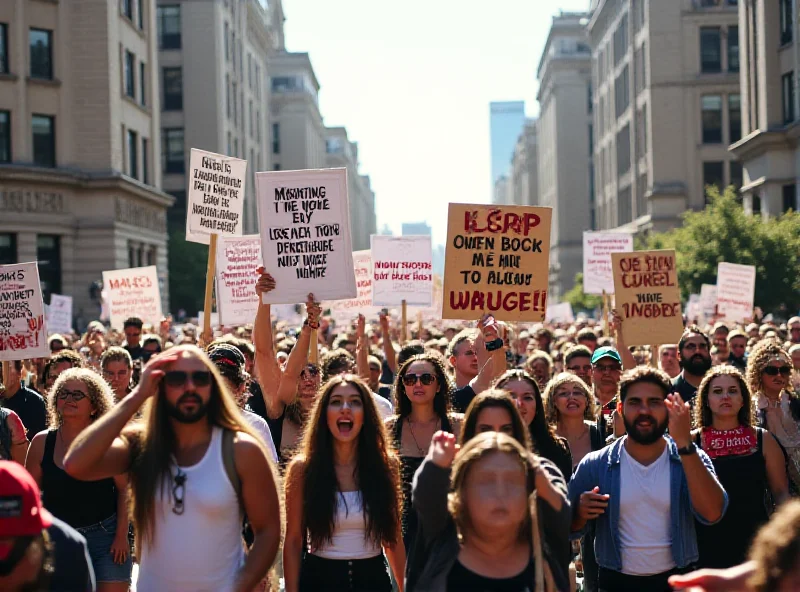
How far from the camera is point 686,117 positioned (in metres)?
55.1

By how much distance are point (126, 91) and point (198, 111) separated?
59.6 feet

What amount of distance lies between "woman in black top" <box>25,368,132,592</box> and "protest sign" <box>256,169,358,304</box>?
2366 mm

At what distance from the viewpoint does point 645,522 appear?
534cm

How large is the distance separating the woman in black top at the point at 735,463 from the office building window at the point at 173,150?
180 ft

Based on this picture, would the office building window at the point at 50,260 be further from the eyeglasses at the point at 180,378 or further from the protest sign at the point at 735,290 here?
the eyeglasses at the point at 180,378

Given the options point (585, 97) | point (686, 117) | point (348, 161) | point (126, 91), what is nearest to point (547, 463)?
point (126, 91)

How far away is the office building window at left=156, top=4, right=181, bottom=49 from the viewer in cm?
5972

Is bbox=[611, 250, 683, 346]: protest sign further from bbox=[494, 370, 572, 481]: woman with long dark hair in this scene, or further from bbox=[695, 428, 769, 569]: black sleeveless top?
bbox=[494, 370, 572, 481]: woman with long dark hair

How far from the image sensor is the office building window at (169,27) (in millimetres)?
59719

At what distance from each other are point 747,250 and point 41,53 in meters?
23.2

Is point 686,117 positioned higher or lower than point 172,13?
lower

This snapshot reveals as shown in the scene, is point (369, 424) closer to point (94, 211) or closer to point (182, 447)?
point (182, 447)

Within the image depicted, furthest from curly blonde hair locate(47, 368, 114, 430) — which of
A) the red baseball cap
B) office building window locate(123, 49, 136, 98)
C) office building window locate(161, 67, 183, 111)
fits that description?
office building window locate(161, 67, 183, 111)

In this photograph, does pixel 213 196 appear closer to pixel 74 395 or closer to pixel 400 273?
pixel 400 273
